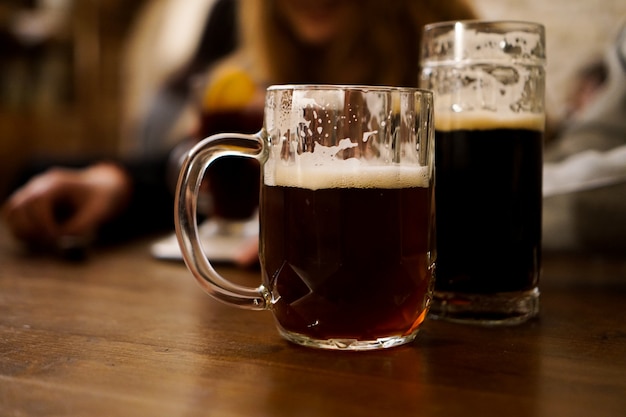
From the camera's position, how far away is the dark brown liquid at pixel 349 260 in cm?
46

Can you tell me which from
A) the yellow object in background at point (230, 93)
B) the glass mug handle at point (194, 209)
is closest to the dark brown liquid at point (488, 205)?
the glass mug handle at point (194, 209)

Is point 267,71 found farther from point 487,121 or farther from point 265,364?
point 265,364

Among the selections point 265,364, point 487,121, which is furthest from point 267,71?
point 265,364


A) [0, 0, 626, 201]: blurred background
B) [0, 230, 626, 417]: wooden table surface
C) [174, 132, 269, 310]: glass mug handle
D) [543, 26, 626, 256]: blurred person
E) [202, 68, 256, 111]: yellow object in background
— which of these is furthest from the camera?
[0, 0, 626, 201]: blurred background

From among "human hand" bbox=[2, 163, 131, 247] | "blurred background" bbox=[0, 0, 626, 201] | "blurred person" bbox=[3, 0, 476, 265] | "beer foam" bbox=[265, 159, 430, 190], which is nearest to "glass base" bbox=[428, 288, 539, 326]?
"beer foam" bbox=[265, 159, 430, 190]

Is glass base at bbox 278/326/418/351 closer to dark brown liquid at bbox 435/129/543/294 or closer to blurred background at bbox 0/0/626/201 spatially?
dark brown liquid at bbox 435/129/543/294

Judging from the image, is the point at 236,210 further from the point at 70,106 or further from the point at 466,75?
the point at 70,106

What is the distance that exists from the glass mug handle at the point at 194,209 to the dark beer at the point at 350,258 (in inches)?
1.2

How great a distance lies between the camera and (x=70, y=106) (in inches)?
116

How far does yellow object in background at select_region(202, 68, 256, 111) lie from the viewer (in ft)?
2.99

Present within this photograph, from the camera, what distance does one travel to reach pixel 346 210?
0.46m

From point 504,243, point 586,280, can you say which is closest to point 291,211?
point 504,243

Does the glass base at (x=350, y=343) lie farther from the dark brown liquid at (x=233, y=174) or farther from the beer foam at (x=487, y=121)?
the dark brown liquid at (x=233, y=174)

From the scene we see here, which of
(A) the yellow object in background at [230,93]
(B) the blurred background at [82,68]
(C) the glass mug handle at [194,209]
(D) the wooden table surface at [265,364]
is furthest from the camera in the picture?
(B) the blurred background at [82,68]
